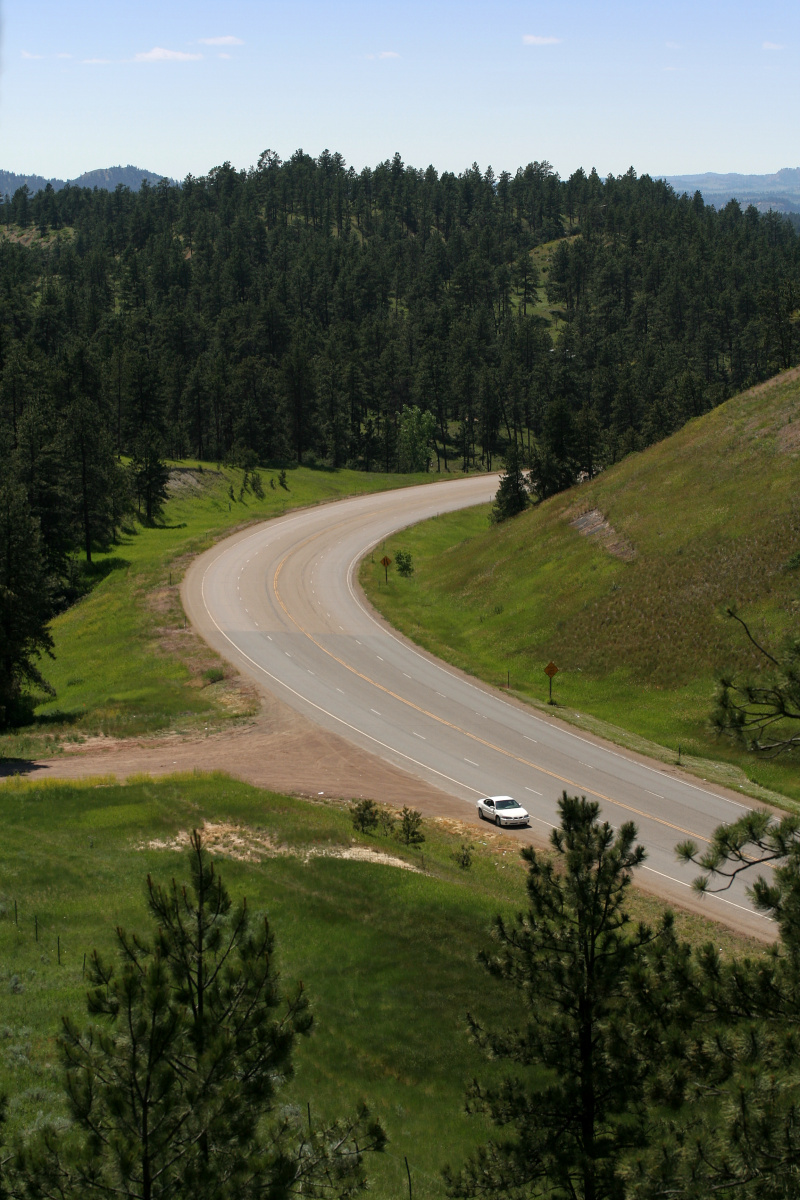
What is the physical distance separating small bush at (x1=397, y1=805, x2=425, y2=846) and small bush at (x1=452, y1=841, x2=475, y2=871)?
140cm

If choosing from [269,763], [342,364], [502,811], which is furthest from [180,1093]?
[342,364]

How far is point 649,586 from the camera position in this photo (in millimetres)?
56562

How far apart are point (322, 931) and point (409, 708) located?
82.9 ft

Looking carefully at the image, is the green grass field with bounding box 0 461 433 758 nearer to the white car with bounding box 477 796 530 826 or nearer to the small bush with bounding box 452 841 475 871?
the white car with bounding box 477 796 530 826

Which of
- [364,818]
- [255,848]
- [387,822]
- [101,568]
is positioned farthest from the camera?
[101,568]

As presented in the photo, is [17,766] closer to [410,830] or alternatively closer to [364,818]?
[364,818]

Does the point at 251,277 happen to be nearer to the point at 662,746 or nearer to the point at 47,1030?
the point at 662,746

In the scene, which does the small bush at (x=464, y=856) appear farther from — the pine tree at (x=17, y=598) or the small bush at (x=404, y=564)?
the small bush at (x=404, y=564)

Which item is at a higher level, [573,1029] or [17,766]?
[573,1029]

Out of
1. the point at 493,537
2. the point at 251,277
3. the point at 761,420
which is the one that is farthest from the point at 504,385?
the point at 761,420

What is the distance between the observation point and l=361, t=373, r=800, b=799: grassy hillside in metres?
48.2

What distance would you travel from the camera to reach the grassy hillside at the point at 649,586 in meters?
48.2

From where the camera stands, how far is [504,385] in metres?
157

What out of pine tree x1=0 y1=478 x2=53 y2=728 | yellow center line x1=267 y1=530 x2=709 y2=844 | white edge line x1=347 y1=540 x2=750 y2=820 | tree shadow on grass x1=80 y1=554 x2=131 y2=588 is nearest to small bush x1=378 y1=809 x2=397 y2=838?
yellow center line x1=267 y1=530 x2=709 y2=844
